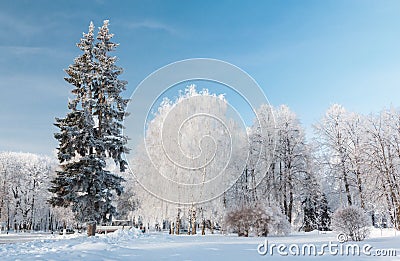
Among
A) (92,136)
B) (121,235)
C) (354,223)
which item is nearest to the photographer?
(121,235)

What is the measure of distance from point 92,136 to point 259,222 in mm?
10383

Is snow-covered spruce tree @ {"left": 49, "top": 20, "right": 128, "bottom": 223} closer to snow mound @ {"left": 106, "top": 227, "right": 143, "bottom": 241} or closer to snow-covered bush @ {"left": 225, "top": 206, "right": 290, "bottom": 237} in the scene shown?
snow mound @ {"left": 106, "top": 227, "right": 143, "bottom": 241}

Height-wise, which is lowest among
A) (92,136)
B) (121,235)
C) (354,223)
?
(121,235)

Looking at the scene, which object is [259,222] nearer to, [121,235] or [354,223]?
[354,223]

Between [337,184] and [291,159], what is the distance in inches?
218

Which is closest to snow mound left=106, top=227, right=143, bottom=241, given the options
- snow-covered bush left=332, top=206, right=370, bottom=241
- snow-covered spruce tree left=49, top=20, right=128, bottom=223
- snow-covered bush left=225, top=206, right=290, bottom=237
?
snow-covered spruce tree left=49, top=20, right=128, bottom=223

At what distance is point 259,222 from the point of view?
18.5m

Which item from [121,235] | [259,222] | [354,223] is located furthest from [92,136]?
[354,223]

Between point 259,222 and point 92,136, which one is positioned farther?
point 259,222

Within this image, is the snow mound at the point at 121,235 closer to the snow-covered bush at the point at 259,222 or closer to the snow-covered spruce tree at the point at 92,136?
the snow-covered spruce tree at the point at 92,136

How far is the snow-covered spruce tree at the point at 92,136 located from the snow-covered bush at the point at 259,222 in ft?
23.5

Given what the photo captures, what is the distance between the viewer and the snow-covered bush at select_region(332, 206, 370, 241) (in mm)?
14409

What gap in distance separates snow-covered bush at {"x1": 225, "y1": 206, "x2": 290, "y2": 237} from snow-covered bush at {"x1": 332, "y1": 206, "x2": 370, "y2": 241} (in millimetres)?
4506

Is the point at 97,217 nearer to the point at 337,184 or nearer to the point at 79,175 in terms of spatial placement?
the point at 79,175
